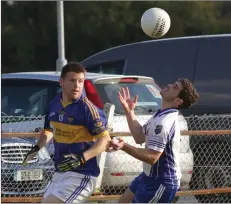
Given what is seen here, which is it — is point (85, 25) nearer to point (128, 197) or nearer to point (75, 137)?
point (128, 197)

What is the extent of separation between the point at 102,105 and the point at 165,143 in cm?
310

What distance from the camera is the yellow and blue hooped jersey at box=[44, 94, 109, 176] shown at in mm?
6566

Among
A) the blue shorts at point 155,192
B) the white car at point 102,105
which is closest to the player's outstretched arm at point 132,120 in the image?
the blue shorts at point 155,192

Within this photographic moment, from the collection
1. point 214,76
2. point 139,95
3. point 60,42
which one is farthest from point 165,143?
point 60,42

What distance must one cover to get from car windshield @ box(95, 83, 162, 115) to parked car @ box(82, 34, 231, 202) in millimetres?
569

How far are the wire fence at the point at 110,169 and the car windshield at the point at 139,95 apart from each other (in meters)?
0.28

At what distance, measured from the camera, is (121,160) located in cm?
955

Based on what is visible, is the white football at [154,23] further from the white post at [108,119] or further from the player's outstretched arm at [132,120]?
the player's outstretched arm at [132,120]

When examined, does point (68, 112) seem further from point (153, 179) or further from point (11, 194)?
point (11, 194)

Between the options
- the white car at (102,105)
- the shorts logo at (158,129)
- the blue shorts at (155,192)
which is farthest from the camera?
the white car at (102,105)

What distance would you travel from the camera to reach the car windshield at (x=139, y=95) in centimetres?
987

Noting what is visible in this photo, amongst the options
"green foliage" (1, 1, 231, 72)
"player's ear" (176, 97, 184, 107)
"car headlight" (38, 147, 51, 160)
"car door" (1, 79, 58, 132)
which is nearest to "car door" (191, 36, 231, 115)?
"car door" (1, 79, 58, 132)

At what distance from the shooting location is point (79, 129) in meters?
6.62

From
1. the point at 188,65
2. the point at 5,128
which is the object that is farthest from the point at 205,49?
the point at 5,128
